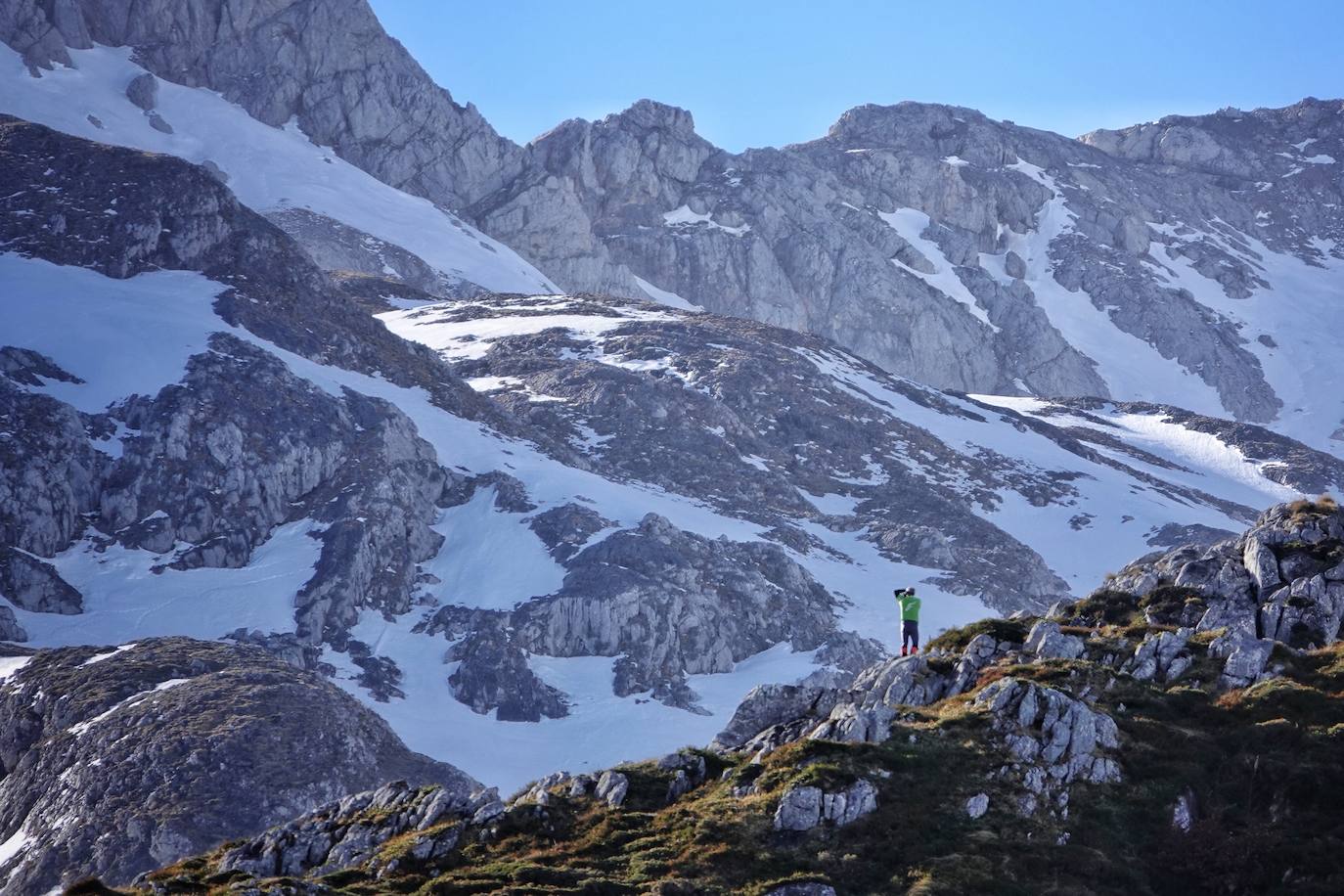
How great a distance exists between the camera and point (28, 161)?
424 ft

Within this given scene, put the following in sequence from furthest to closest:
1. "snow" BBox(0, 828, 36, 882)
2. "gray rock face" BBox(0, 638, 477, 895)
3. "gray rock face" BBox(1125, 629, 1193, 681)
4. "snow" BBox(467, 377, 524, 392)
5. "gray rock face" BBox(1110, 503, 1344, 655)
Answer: "snow" BBox(467, 377, 524, 392), "gray rock face" BBox(0, 638, 477, 895), "snow" BBox(0, 828, 36, 882), "gray rock face" BBox(1110, 503, 1344, 655), "gray rock face" BBox(1125, 629, 1193, 681)

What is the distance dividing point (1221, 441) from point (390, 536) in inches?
5181

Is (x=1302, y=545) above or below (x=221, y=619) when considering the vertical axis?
above

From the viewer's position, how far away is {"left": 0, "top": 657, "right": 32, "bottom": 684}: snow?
7225 centimetres

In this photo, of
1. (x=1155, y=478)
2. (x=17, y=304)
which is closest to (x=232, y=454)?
(x=17, y=304)

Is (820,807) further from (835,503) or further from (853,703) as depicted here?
(835,503)

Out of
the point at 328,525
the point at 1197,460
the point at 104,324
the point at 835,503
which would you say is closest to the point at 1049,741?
the point at 328,525

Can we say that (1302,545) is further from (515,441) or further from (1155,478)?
(1155,478)

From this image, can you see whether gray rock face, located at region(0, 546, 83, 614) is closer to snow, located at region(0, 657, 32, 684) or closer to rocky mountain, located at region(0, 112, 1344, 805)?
rocky mountain, located at region(0, 112, 1344, 805)

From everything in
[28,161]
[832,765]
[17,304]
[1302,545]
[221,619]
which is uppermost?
[28,161]

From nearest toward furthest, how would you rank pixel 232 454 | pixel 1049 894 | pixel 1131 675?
pixel 1049 894, pixel 1131 675, pixel 232 454

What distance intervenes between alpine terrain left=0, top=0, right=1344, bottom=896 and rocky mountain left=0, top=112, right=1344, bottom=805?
1.29 ft

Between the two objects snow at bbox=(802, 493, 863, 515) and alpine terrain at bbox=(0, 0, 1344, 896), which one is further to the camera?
snow at bbox=(802, 493, 863, 515)

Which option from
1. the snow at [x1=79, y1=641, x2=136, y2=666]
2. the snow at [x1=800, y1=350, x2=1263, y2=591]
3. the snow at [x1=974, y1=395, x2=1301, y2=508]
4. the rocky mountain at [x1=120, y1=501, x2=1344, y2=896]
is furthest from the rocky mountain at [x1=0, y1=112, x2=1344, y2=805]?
the rocky mountain at [x1=120, y1=501, x2=1344, y2=896]
